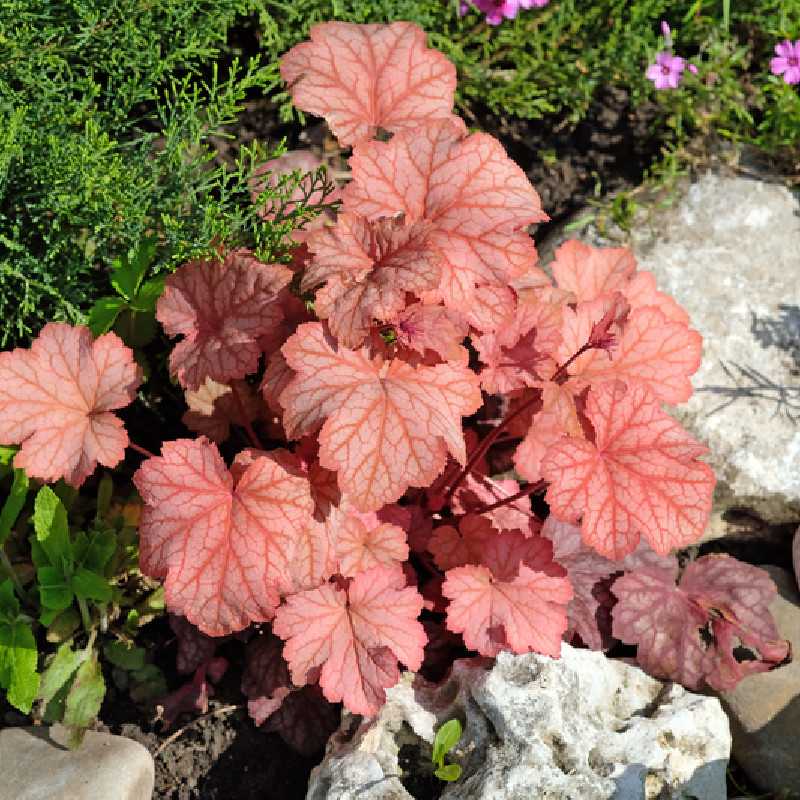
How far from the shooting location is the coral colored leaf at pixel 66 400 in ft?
7.38

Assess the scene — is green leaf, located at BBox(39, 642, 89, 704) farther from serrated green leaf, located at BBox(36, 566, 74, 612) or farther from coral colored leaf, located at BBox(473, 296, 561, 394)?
coral colored leaf, located at BBox(473, 296, 561, 394)

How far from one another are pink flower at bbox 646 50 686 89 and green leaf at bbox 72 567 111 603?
8.62 ft

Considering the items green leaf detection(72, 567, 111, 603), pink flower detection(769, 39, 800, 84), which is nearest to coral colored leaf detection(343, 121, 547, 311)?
green leaf detection(72, 567, 111, 603)

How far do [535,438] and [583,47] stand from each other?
2118 millimetres

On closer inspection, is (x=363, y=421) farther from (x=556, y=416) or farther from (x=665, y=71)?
(x=665, y=71)

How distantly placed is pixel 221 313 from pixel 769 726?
2.00 metres

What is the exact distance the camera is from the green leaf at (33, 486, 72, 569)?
2.57 m

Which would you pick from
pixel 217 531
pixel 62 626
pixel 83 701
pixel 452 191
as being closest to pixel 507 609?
pixel 217 531

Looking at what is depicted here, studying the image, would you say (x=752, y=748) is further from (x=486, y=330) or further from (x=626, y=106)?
(x=626, y=106)

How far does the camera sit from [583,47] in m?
3.88

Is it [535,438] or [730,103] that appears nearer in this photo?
[535,438]

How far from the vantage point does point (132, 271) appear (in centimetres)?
267

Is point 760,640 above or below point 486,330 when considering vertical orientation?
below

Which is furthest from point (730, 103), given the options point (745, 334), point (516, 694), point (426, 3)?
point (516, 694)
